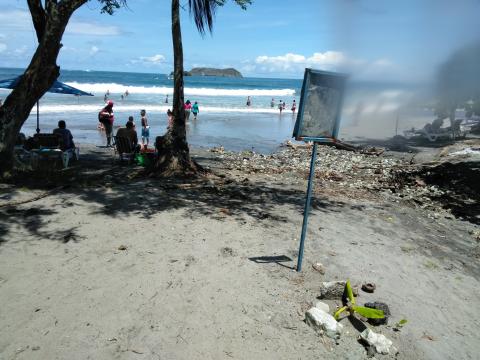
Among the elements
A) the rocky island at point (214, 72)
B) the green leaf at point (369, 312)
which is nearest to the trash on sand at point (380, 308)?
the green leaf at point (369, 312)

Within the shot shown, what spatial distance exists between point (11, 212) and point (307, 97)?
4.90 metres

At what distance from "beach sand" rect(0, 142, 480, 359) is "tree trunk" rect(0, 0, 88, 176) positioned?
1.16 metres

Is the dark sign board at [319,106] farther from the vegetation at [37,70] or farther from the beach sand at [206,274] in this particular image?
the vegetation at [37,70]

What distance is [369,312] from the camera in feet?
13.8

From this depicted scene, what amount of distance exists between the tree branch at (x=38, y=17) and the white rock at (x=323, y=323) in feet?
24.0

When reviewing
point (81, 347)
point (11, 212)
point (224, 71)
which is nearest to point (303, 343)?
point (81, 347)

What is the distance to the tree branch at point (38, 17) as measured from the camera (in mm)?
8008

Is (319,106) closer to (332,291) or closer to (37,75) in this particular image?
(332,291)

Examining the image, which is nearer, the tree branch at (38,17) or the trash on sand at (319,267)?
the trash on sand at (319,267)

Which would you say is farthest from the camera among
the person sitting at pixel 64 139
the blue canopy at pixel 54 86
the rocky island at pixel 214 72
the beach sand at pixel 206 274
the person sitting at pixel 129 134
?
the rocky island at pixel 214 72

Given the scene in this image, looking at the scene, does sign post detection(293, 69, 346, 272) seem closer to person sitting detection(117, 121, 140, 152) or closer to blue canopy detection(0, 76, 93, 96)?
person sitting detection(117, 121, 140, 152)

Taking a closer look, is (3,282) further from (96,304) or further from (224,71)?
(224,71)

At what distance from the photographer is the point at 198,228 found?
635 centimetres

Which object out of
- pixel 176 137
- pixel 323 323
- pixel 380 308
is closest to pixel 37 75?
pixel 176 137
